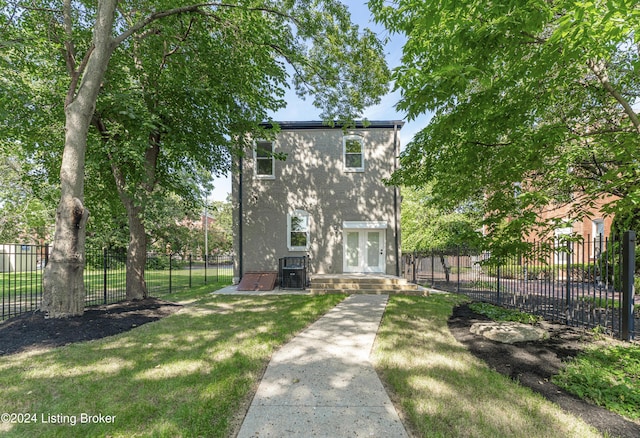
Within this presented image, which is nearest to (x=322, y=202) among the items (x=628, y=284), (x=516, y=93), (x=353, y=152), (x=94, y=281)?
(x=353, y=152)

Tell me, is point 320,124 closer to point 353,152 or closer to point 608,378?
point 353,152

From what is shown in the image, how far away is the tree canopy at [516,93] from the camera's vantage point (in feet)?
10.8

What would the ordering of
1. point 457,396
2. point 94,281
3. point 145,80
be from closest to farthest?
point 457,396, point 145,80, point 94,281

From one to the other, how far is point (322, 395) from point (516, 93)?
5858 millimetres

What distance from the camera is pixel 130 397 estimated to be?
3.00 meters

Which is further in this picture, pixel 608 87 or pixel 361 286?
pixel 361 286

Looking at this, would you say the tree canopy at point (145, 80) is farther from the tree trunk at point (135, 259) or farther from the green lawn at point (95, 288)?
the green lawn at point (95, 288)

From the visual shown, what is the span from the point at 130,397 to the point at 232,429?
1.31m

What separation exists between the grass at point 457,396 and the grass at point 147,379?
5.66 feet

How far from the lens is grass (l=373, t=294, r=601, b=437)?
2498 millimetres

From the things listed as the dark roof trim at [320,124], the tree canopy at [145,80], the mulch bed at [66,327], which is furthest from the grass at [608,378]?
the dark roof trim at [320,124]

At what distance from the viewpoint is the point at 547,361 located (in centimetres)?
400

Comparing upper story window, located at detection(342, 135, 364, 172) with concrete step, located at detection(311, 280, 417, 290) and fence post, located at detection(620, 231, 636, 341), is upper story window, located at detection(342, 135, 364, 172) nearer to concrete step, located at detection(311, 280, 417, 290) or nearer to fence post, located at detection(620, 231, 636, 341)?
concrete step, located at detection(311, 280, 417, 290)

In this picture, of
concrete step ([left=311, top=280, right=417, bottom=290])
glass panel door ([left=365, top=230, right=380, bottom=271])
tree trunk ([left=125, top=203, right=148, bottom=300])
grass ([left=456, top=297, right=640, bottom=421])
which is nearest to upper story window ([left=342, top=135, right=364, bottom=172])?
glass panel door ([left=365, top=230, right=380, bottom=271])
